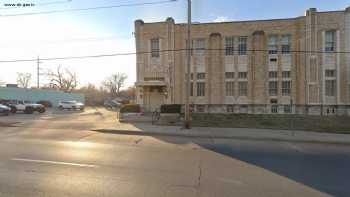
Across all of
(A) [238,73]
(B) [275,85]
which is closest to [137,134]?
(A) [238,73]

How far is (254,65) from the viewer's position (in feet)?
83.4

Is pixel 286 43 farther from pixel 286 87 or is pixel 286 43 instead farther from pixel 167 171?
pixel 167 171

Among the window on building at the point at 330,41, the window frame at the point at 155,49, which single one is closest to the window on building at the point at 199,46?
the window frame at the point at 155,49

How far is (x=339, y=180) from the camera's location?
585 centimetres

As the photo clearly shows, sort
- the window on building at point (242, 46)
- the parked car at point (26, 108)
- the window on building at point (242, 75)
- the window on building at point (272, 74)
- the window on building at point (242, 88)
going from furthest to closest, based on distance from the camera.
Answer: the parked car at point (26, 108), the window on building at point (242, 46), the window on building at point (242, 75), the window on building at point (242, 88), the window on building at point (272, 74)

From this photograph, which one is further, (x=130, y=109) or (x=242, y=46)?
(x=242, y=46)

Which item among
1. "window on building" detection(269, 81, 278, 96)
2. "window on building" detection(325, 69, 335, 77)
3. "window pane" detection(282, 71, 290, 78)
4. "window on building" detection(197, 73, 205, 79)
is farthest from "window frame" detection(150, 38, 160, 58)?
"window on building" detection(325, 69, 335, 77)

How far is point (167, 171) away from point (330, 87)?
79.2 feet

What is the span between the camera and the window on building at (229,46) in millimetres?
26031

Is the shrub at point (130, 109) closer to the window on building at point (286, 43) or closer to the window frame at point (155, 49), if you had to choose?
the window frame at point (155, 49)

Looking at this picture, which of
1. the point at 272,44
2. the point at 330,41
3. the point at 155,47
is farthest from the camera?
the point at 155,47

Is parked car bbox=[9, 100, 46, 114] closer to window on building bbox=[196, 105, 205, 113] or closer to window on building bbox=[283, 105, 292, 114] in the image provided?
window on building bbox=[196, 105, 205, 113]

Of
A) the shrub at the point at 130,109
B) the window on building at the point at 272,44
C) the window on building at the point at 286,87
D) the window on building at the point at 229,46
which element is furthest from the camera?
the window on building at the point at 229,46

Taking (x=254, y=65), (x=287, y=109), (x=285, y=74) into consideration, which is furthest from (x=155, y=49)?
(x=287, y=109)
